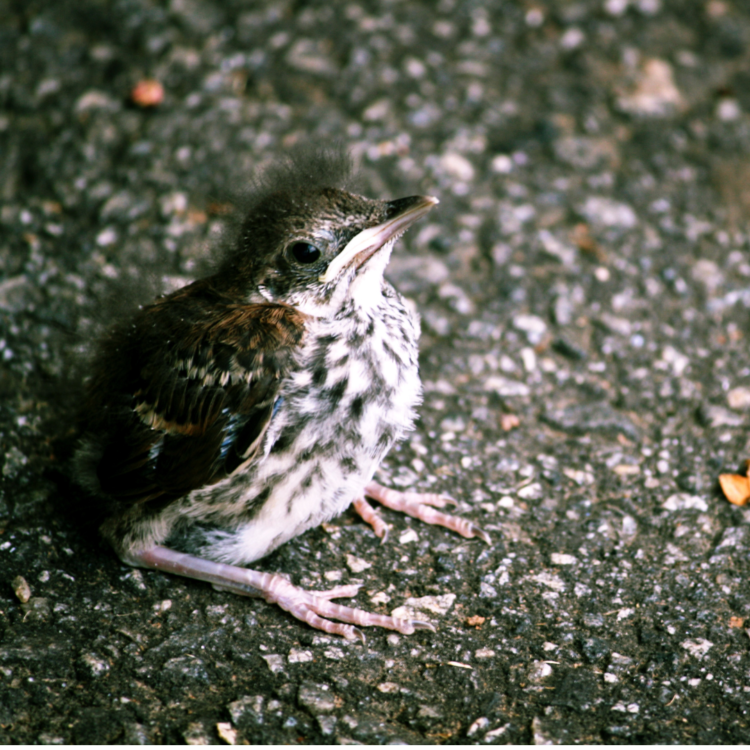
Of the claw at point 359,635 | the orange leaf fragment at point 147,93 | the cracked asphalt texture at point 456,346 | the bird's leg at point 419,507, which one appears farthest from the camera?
the orange leaf fragment at point 147,93

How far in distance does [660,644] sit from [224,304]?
80.2 inches

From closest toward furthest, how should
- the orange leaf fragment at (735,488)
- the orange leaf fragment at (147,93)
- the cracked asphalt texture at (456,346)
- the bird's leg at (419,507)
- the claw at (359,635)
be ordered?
the cracked asphalt texture at (456,346) → the claw at (359,635) → the bird's leg at (419,507) → the orange leaf fragment at (735,488) → the orange leaf fragment at (147,93)

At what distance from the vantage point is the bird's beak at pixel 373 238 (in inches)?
137

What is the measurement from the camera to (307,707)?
3162mm

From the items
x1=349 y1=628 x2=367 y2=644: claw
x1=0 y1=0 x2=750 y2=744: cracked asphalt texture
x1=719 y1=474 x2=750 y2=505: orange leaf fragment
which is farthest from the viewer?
x1=719 y1=474 x2=750 y2=505: orange leaf fragment

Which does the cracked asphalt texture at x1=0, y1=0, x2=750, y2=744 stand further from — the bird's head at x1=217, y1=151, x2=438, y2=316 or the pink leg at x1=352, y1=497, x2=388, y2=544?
the bird's head at x1=217, y1=151, x2=438, y2=316

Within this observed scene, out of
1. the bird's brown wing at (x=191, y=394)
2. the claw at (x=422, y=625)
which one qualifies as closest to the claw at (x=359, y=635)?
the claw at (x=422, y=625)

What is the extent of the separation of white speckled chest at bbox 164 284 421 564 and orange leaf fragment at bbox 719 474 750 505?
1.49 meters

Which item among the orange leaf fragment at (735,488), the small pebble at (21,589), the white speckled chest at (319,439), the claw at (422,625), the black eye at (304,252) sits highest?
the black eye at (304,252)

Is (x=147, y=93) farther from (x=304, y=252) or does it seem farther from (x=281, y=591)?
(x=281, y=591)

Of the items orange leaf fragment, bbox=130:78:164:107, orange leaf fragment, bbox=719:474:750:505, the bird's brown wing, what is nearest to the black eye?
the bird's brown wing

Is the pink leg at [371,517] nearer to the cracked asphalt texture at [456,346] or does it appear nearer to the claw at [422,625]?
the cracked asphalt texture at [456,346]

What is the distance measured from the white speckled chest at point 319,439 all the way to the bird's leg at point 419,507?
39 cm

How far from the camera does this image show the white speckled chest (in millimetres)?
3346
